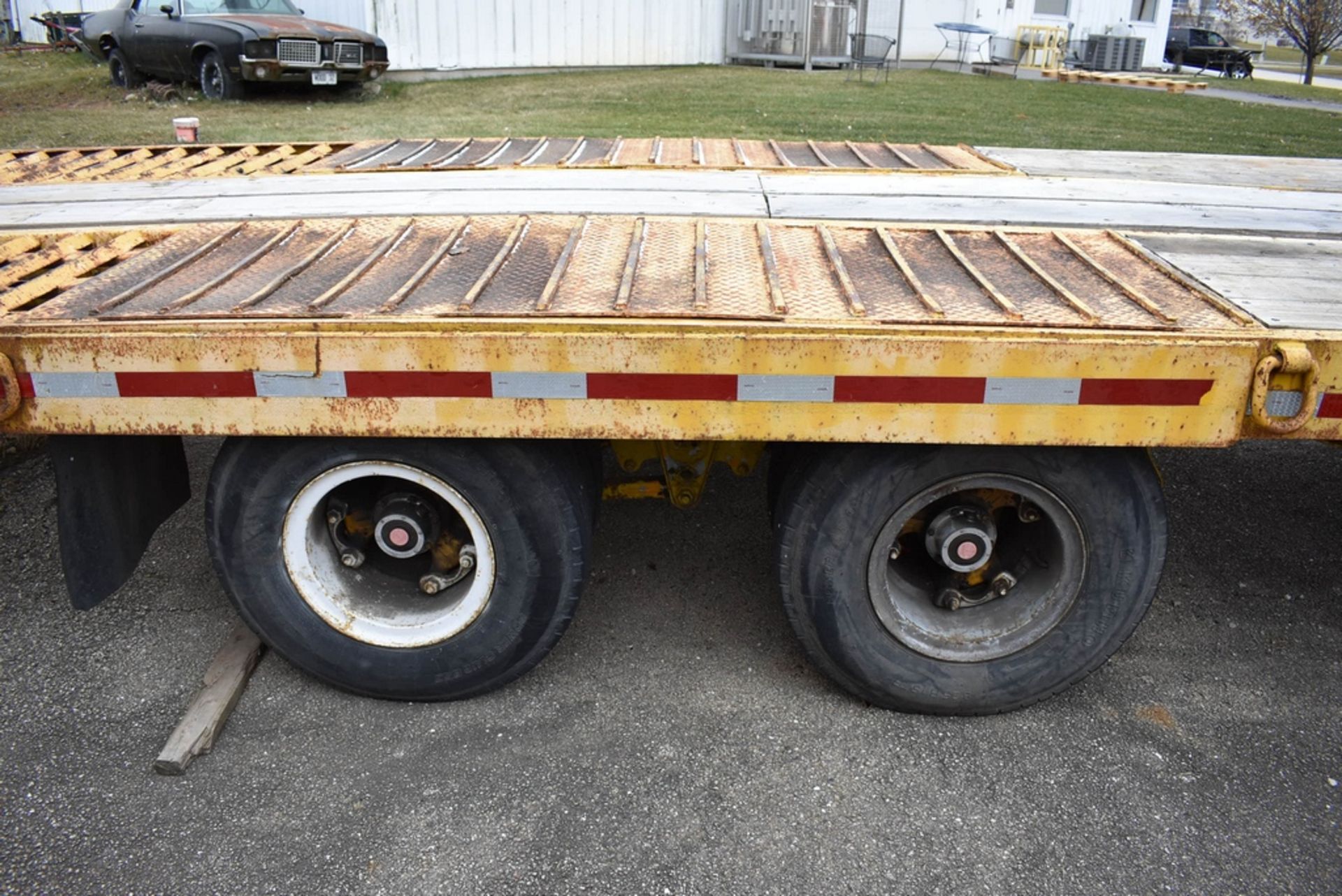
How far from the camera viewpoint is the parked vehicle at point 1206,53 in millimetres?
30844

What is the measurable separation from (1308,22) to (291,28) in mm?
24315

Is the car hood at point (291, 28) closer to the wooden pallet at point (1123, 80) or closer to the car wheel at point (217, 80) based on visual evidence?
the car wheel at point (217, 80)

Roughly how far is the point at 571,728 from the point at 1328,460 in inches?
161

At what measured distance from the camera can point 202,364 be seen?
9.75 ft

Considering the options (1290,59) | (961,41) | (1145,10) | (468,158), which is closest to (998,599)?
(468,158)

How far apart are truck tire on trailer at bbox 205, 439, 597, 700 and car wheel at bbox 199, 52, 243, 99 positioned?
11.1 metres

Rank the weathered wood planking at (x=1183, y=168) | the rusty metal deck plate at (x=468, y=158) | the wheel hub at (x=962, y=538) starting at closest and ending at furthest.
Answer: the wheel hub at (x=962, y=538), the weathered wood planking at (x=1183, y=168), the rusty metal deck plate at (x=468, y=158)

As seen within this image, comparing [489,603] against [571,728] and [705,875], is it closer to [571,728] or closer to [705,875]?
[571,728]

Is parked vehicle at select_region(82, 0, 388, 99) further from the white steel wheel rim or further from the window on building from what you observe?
the window on building

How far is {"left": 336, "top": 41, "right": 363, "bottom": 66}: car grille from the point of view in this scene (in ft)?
42.8

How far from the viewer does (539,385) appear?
9.64 ft

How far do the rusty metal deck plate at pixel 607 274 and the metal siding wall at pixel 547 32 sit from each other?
12.6 metres

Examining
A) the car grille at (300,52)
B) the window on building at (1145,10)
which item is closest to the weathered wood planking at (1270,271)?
the car grille at (300,52)

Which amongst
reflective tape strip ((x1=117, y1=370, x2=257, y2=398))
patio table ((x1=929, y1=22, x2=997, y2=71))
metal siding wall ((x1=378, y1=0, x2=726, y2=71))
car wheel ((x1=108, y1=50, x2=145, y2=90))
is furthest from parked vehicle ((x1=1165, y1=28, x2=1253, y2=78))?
reflective tape strip ((x1=117, y1=370, x2=257, y2=398))
